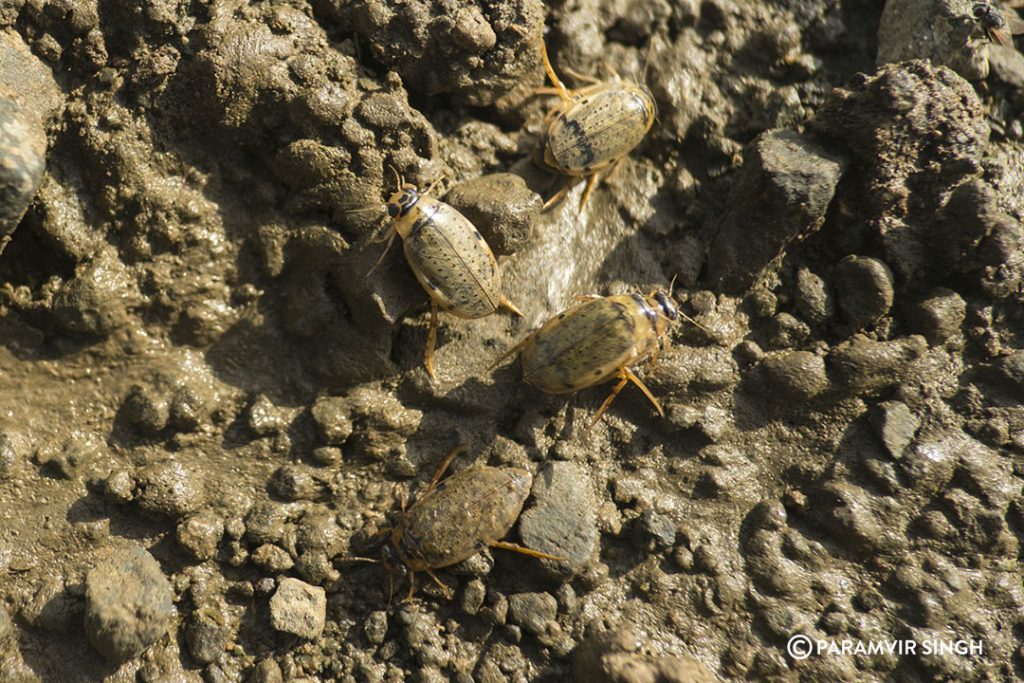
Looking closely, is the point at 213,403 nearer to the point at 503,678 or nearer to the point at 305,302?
the point at 305,302

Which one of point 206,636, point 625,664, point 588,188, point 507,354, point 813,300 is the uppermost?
point 813,300

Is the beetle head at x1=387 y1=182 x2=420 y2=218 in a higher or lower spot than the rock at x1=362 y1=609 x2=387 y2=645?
higher

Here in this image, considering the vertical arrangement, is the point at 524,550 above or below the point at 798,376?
below

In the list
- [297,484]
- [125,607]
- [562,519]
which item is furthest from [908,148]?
[125,607]

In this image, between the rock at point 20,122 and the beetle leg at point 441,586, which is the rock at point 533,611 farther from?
the rock at point 20,122

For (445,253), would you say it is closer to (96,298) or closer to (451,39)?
(451,39)

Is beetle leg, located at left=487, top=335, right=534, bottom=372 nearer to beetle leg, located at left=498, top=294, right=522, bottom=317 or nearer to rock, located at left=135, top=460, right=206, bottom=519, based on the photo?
beetle leg, located at left=498, top=294, right=522, bottom=317

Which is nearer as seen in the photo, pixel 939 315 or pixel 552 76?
pixel 939 315

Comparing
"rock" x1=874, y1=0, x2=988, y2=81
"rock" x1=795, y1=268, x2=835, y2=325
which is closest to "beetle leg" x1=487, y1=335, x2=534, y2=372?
"rock" x1=795, y1=268, x2=835, y2=325
